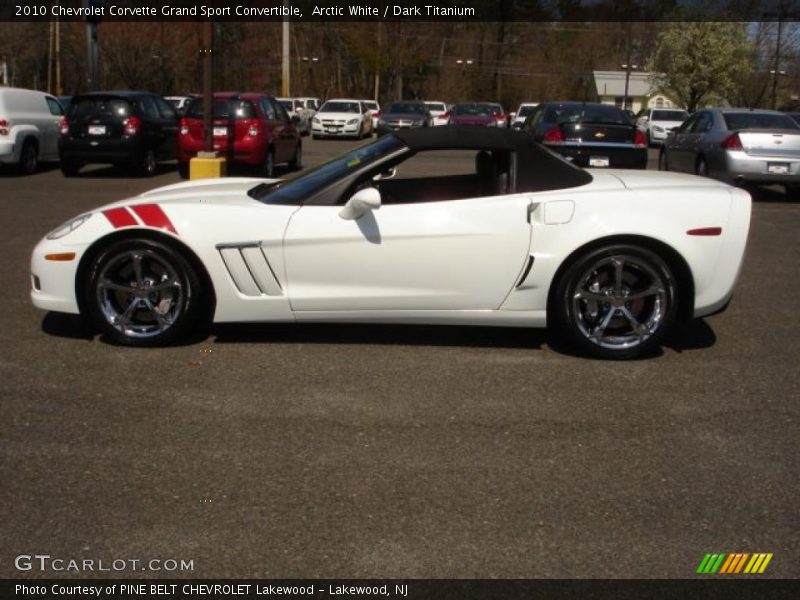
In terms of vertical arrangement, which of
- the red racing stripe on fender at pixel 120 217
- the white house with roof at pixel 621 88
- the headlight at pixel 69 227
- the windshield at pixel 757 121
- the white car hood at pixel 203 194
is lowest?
the headlight at pixel 69 227

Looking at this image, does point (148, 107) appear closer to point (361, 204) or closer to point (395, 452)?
point (361, 204)

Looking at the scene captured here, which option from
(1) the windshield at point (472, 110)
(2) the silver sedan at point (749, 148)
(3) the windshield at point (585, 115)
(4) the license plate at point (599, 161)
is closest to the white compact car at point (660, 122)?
(1) the windshield at point (472, 110)

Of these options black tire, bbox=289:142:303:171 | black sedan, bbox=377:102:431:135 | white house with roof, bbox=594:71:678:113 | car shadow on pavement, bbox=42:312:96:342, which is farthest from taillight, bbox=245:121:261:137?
white house with roof, bbox=594:71:678:113

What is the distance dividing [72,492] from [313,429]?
1.14 m

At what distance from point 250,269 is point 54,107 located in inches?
596

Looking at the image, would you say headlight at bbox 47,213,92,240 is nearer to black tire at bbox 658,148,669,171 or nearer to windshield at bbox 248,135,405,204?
windshield at bbox 248,135,405,204

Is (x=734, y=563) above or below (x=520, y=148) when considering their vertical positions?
below

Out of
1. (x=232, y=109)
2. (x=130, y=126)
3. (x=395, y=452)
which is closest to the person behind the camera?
(x=395, y=452)

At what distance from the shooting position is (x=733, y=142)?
562 inches

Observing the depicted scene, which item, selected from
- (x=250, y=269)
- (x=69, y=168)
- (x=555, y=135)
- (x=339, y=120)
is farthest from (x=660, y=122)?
(x=250, y=269)

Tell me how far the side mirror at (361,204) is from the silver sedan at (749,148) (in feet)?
33.5

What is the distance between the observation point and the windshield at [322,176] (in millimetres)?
5699

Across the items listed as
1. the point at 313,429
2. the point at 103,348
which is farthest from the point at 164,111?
the point at 313,429

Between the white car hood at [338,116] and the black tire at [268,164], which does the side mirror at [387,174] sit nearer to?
the black tire at [268,164]
